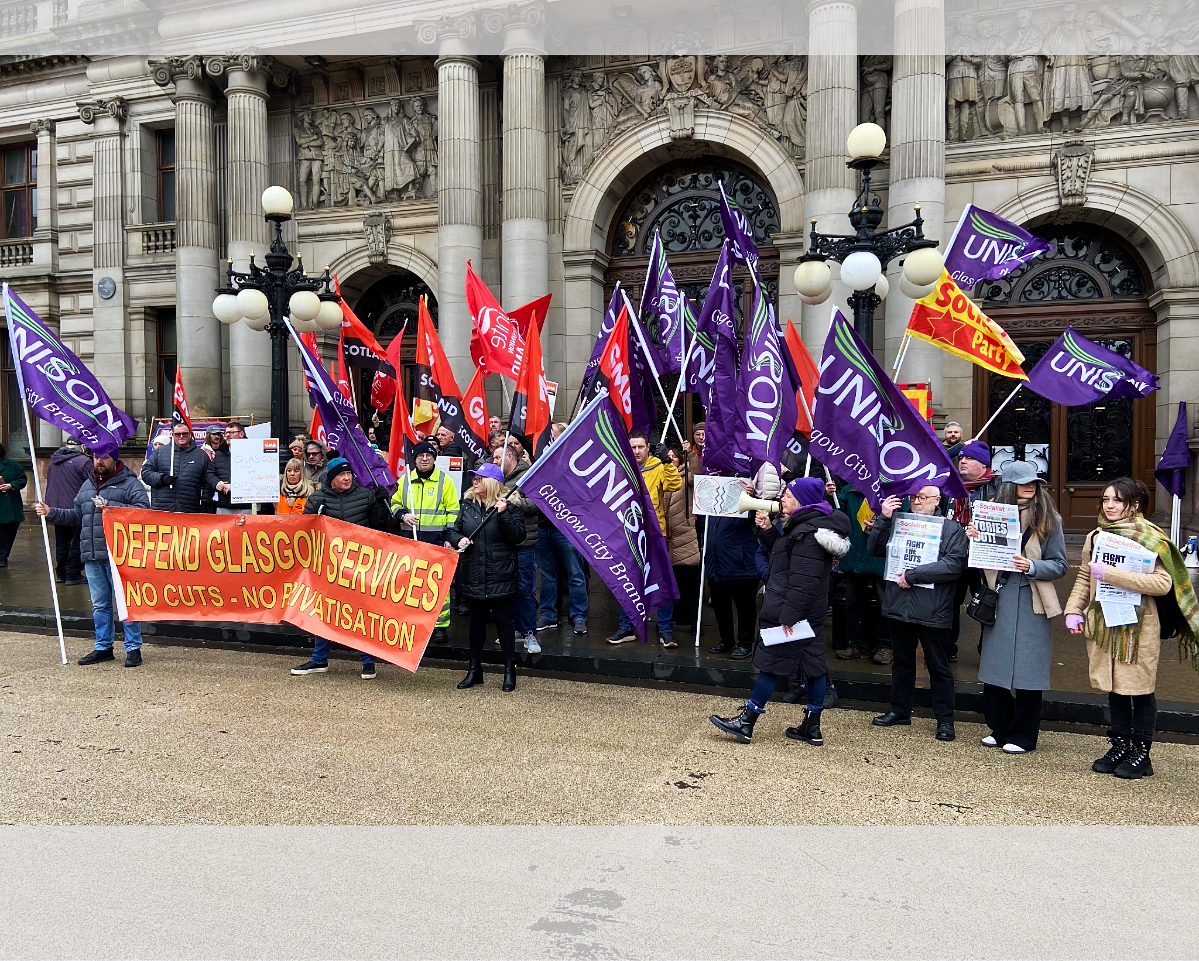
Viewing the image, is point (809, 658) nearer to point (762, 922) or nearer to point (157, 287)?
point (762, 922)

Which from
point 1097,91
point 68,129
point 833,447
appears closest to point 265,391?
point 68,129

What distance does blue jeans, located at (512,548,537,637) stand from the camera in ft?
28.0

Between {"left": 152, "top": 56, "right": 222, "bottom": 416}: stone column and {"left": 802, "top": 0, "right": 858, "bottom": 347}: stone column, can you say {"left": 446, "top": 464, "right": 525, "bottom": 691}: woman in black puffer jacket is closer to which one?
{"left": 802, "top": 0, "right": 858, "bottom": 347}: stone column

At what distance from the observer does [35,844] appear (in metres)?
4.44

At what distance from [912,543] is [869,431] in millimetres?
897

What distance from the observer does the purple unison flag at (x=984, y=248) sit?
9.70m

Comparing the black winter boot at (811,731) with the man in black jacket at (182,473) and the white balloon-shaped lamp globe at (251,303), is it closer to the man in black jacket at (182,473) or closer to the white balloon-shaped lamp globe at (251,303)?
the man in black jacket at (182,473)

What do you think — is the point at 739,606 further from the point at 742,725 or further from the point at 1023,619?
the point at 1023,619

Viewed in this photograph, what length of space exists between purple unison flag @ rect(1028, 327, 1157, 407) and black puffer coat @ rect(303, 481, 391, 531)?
7.27 m

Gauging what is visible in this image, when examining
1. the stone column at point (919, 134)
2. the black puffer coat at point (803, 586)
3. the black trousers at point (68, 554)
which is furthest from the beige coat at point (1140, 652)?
the black trousers at point (68, 554)

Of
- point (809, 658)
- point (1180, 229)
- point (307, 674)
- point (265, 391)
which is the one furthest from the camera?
point (265, 391)

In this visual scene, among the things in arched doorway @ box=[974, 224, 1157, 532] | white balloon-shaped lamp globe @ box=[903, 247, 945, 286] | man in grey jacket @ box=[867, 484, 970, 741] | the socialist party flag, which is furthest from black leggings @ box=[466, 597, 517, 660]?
arched doorway @ box=[974, 224, 1157, 532]

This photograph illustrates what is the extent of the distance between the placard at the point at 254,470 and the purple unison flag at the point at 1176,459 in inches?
479

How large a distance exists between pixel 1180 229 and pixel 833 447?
37.3 ft
